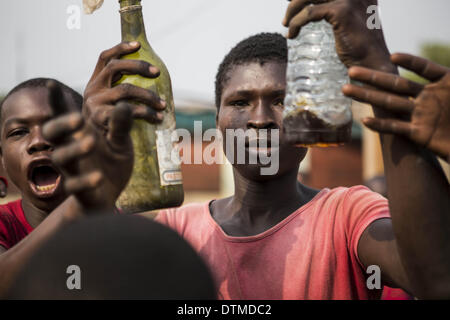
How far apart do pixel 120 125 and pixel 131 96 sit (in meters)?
0.42

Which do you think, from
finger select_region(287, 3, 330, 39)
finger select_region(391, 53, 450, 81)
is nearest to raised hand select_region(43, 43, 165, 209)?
finger select_region(287, 3, 330, 39)

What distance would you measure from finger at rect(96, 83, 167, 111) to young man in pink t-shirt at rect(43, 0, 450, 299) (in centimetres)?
5

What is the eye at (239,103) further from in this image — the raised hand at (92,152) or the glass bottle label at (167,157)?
the raised hand at (92,152)

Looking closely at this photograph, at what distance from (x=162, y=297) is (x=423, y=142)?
3.04 ft

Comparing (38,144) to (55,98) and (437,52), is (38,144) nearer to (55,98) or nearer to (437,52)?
(55,98)

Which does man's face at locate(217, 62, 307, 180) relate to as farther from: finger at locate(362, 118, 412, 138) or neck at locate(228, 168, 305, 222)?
finger at locate(362, 118, 412, 138)

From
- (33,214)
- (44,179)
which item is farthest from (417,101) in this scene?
(33,214)

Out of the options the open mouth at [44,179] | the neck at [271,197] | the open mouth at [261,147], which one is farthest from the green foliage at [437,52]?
the open mouth at [44,179]

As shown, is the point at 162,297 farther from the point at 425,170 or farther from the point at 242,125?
the point at 242,125

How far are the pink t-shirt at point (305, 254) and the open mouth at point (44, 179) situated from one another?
0.75 meters

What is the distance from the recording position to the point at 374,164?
44.0ft

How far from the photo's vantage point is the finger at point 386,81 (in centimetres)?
149

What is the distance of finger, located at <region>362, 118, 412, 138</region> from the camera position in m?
1.48

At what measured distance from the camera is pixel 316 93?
180 centimetres
